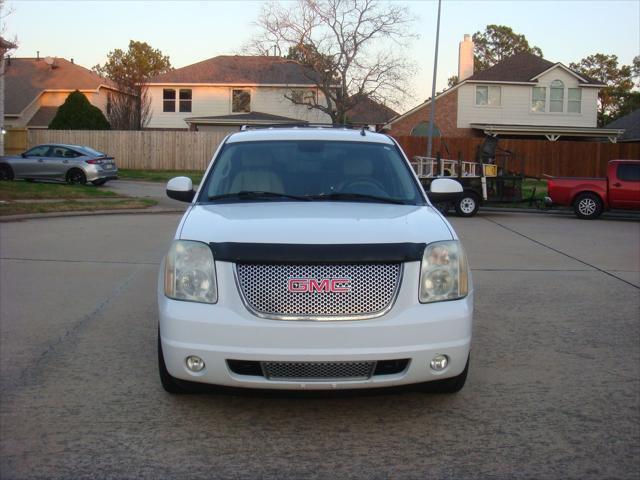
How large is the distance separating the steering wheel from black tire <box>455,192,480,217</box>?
15.2 metres

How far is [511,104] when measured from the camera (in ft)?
147

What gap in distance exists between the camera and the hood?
14.7ft

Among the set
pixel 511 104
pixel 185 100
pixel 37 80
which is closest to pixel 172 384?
pixel 511 104

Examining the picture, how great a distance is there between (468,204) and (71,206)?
10.3 metres

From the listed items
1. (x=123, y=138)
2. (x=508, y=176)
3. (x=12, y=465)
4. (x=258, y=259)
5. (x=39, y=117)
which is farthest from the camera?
(x=39, y=117)

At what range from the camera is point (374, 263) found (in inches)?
173

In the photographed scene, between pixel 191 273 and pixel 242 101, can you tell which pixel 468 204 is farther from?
pixel 242 101

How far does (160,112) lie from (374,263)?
47.0 m

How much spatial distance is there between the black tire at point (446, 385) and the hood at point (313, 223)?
0.86m

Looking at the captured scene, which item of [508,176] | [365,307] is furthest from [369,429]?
[508,176]

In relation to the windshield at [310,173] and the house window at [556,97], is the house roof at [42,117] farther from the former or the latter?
the windshield at [310,173]

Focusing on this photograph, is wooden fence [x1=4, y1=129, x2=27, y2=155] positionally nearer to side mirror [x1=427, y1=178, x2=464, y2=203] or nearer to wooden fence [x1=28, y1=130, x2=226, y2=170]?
wooden fence [x1=28, y1=130, x2=226, y2=170]

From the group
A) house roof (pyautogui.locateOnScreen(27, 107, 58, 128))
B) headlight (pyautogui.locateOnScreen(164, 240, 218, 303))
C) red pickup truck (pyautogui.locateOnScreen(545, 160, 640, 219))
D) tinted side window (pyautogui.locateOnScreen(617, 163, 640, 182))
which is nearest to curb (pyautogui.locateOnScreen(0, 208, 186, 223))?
red pickup truck (pyautogui.locateOnScreen(545, 160, 640, 219))

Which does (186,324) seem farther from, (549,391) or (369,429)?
(549,391)
